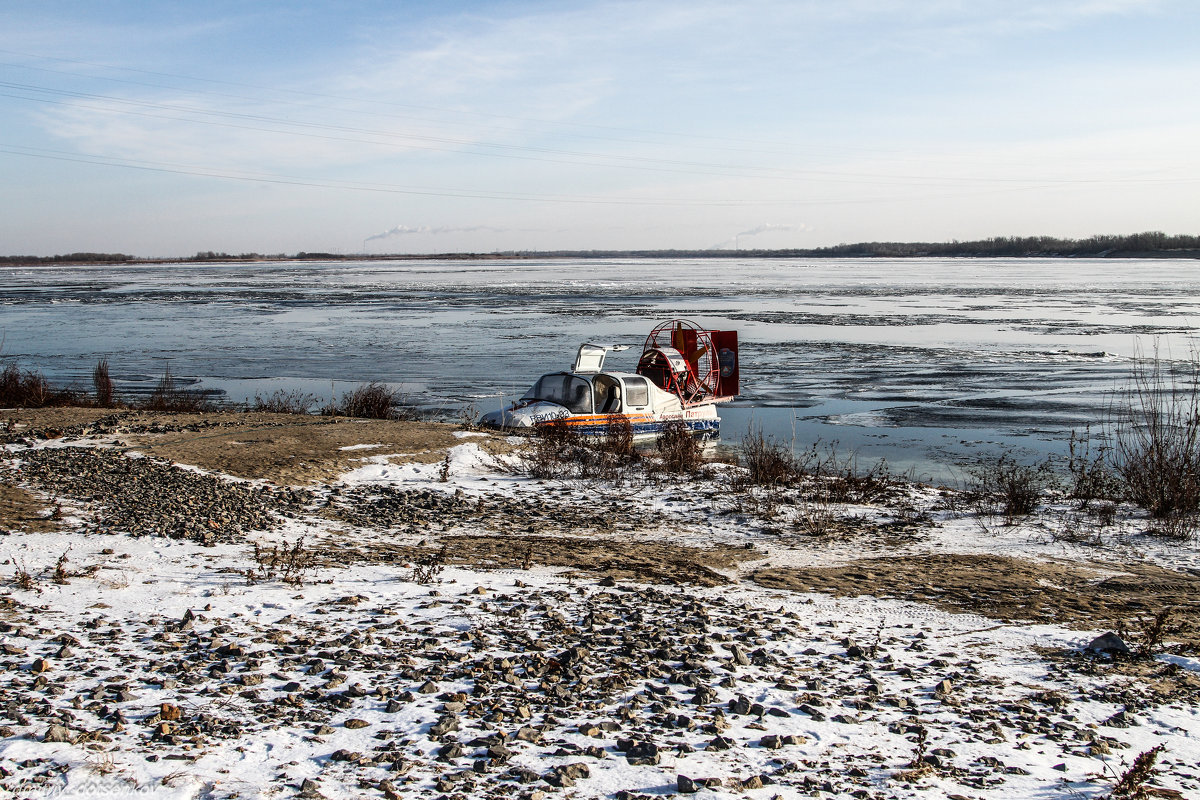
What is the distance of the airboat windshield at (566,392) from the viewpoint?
18688mm

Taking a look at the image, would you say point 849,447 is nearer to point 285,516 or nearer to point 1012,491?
point 1012,491

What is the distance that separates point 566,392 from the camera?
18938mm

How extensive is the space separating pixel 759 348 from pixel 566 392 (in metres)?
18.1

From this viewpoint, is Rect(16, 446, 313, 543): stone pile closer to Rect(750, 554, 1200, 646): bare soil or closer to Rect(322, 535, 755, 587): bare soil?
Rect(322, 535, 755, 587): bare soil

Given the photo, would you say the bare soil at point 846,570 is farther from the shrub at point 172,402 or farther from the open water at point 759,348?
the shrub at point 172,402

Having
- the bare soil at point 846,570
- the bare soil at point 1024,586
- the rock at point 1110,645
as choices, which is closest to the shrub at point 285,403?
the bare soil at point 846,570

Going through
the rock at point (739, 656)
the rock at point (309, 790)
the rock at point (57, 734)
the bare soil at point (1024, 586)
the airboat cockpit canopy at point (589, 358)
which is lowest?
the bare soil at point (1024, 586)

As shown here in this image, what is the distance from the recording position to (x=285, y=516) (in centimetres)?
1012

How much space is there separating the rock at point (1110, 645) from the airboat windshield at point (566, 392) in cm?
1278

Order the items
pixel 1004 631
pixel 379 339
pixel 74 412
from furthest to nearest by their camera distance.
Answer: pixel 379 339 → pixel 74 412 → pixel 1004 631

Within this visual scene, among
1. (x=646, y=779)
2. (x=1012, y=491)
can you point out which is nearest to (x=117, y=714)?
(x=646, y=779)

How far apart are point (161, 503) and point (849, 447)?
1308 centimetres

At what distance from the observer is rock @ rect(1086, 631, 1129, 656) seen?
6441 mm

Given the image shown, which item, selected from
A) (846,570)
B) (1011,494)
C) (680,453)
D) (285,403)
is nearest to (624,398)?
(680,453)
